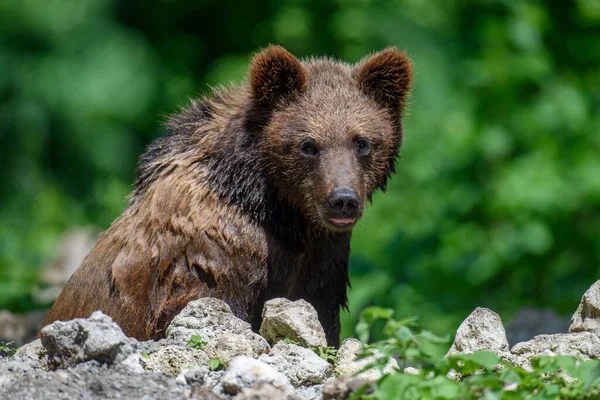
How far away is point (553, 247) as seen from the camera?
38.4 ft

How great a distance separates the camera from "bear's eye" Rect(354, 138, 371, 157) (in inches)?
274

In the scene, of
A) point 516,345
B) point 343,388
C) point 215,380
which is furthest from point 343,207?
point 343,388

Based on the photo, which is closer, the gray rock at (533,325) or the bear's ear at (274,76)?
the bear's ear at (274,76)

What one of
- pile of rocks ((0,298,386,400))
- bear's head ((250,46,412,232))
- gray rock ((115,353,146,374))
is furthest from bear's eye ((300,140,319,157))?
gray rock ((115,353,146,374))

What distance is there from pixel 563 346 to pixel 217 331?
1771 millimetres

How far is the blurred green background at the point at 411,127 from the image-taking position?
11039 mm

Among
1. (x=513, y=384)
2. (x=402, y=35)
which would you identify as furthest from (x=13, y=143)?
(x=513, y=384)

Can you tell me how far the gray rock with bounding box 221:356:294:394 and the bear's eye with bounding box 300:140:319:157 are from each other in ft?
7.43

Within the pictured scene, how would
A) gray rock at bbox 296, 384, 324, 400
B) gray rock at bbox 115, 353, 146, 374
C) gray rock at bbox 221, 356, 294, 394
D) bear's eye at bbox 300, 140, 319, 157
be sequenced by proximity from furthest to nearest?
bear's eye at bbox 300, 140, 319, 157, gray rock at bbox 296, 384, 324, 400, gray rock at bbox 115, 353, 146, 374, gray rock at bbox 221, 356, 294, 394

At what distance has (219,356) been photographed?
17.4 ft

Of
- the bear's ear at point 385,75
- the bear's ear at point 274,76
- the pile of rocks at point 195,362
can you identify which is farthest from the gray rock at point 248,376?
the bear's ear at point 385,75

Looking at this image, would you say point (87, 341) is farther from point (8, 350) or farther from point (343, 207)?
point (343, 207)

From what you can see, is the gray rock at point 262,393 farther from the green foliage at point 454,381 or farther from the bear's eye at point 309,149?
the bear's eye at point 309,149

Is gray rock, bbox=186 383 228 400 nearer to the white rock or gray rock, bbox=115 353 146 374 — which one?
gray rock, bbox=115 353 146 374
